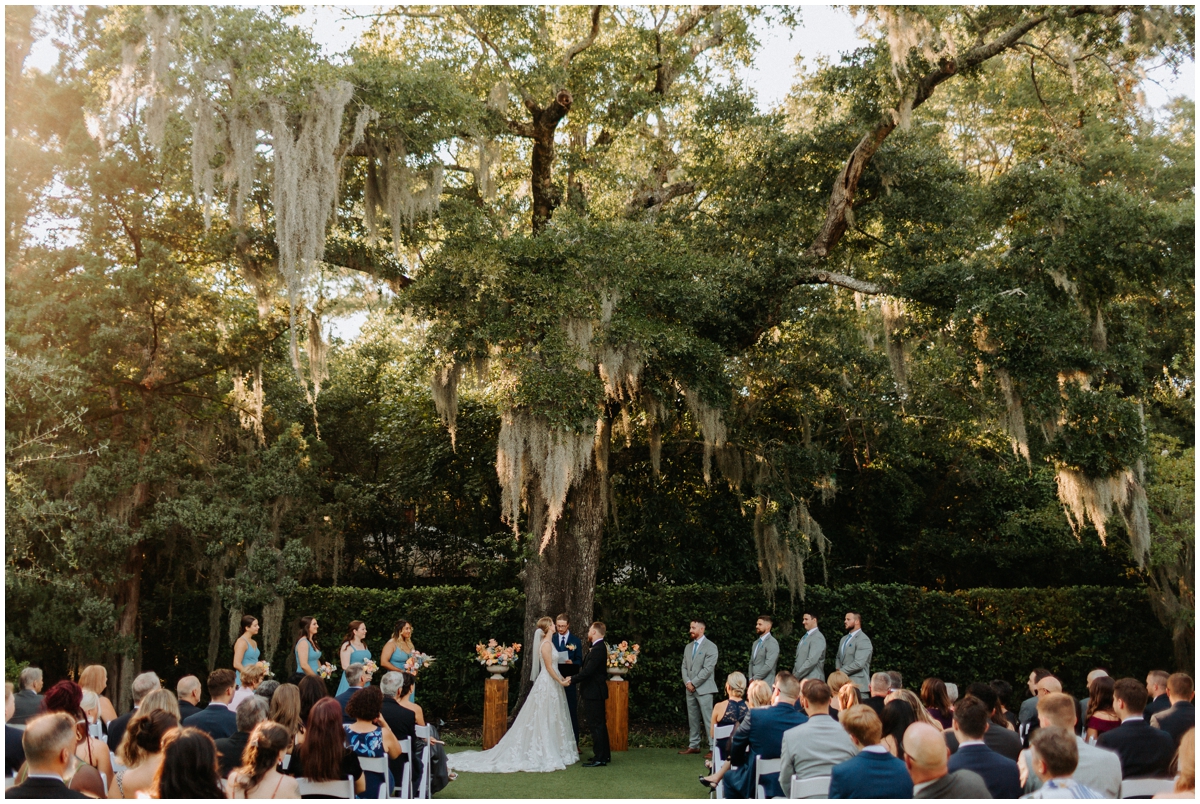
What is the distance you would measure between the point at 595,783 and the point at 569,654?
1.41 meters

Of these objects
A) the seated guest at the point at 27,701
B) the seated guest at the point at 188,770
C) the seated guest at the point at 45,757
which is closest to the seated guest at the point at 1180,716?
the seated guest at the point at 188,770

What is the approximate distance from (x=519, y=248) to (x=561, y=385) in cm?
164

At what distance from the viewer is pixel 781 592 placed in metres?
11.3

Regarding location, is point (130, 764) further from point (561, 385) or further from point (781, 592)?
point (781, 592)

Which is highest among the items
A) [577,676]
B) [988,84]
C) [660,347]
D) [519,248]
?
[988,84]

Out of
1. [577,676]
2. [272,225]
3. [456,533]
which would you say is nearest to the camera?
[577,676]

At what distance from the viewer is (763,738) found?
5.04 metres

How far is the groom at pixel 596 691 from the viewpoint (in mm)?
8031

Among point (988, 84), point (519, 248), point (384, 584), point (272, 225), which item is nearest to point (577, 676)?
point (519, 248)

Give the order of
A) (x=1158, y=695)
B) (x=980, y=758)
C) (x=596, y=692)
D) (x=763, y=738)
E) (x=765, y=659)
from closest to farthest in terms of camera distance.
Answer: (x=980, y=758) → (x=763, y=738) → (x=1158, y=695) → (x=596, y=692) → (x=765, y=659)

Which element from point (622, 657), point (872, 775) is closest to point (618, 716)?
point (622, 657)

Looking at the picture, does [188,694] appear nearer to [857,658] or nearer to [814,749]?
[814,749]

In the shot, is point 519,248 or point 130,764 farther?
point 519,248

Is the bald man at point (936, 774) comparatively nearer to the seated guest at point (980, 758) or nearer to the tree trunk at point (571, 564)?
the seated guest at point (980, 758)
